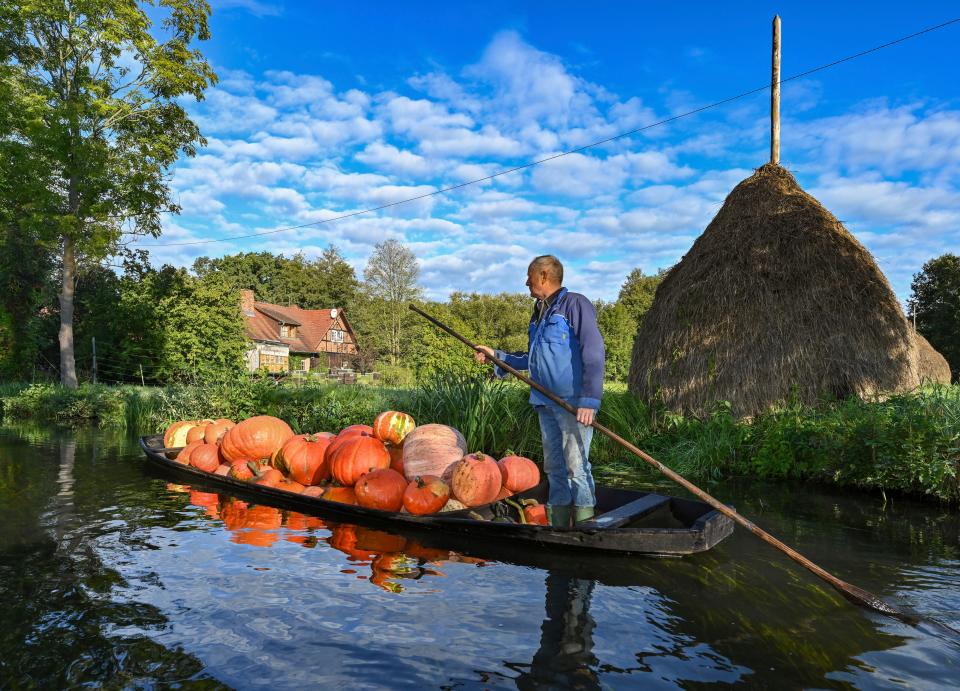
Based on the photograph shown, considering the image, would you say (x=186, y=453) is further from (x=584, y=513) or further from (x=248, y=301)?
(x=248, y=301)

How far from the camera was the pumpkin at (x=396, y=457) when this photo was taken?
23.0 feet

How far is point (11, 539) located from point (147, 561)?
1.82 m

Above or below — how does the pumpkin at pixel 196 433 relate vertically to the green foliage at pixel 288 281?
below

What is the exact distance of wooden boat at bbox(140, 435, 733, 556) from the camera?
189 inches

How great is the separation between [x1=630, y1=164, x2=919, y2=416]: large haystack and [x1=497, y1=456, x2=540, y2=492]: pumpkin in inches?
192

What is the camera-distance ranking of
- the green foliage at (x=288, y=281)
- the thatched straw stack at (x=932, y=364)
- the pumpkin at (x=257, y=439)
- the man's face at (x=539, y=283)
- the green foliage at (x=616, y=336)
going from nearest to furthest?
the man's face at (x=539, y=283) < the pumpkin at (x=257, y=439) < the thatched straw stack at (x=932, y=364) < the green foliage at (x=616, y=336) < the green foliage at (x=288, y=281)

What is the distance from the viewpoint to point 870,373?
9812mm

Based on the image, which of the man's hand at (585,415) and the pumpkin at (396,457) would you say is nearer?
the man's hand at (585,415)

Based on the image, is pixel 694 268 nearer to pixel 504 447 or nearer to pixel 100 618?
pixel 504 447

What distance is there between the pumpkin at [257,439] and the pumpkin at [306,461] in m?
0.51

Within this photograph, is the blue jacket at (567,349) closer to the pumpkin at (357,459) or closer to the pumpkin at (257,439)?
the pumpkin at (357,459)

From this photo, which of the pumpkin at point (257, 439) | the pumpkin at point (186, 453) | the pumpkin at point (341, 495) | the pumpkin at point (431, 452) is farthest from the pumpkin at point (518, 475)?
the pumpkin at point (186, 453)

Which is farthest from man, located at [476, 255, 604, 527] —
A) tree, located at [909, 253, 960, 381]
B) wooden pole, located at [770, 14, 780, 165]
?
tree, located at [909, 253, 960, 381]

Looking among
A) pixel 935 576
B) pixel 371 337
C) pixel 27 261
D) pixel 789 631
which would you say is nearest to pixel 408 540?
pixel 789 631
